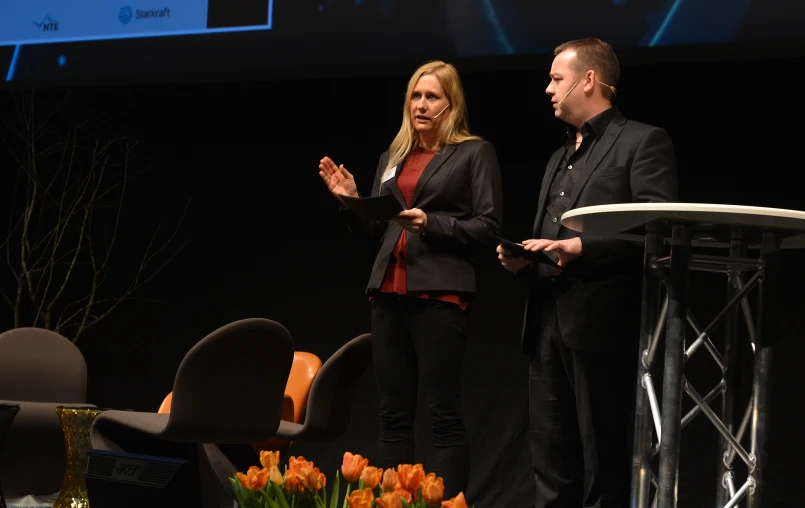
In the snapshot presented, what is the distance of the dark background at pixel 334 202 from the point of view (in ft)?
11.5

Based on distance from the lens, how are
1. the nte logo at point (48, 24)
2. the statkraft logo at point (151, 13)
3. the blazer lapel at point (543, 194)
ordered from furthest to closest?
the nte logo at point (48, 24)
the statkraft logo at point (151, 13)
the blazer lapel at point (543, 194)

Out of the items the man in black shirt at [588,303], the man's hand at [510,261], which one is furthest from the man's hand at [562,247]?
the man's hand at [510,261]

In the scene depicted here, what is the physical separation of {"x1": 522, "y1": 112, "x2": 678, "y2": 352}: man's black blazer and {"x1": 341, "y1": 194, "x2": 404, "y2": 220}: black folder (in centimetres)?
42

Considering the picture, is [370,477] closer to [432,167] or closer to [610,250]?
[610,250]

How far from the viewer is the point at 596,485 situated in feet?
7.27

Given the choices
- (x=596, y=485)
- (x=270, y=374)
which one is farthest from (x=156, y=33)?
(x=596, y=485)

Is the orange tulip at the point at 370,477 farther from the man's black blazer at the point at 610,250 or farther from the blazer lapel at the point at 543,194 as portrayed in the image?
the blazer lapel at the point at 543,194

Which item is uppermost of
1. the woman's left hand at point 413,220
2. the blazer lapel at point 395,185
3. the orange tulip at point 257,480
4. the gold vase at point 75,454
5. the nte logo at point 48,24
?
the nte logo at point 48,24

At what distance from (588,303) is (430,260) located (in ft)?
1.72

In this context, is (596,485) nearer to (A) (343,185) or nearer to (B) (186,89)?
(A) (343,185)

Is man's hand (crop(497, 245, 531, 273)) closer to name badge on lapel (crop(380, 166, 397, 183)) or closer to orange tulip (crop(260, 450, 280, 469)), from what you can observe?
name badge on lapel (crop(380, 166, 397, 183))

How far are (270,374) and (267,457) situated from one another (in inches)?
40.0

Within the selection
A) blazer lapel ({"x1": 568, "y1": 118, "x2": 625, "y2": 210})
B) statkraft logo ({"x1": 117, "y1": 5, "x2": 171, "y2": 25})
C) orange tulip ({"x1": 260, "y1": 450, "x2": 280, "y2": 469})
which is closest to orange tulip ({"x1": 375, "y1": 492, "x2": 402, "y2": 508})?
orange tulip ({"x1": 260, "y1": 450, "x2": 280, "y2": 469})

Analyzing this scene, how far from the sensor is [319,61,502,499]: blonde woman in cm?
256
